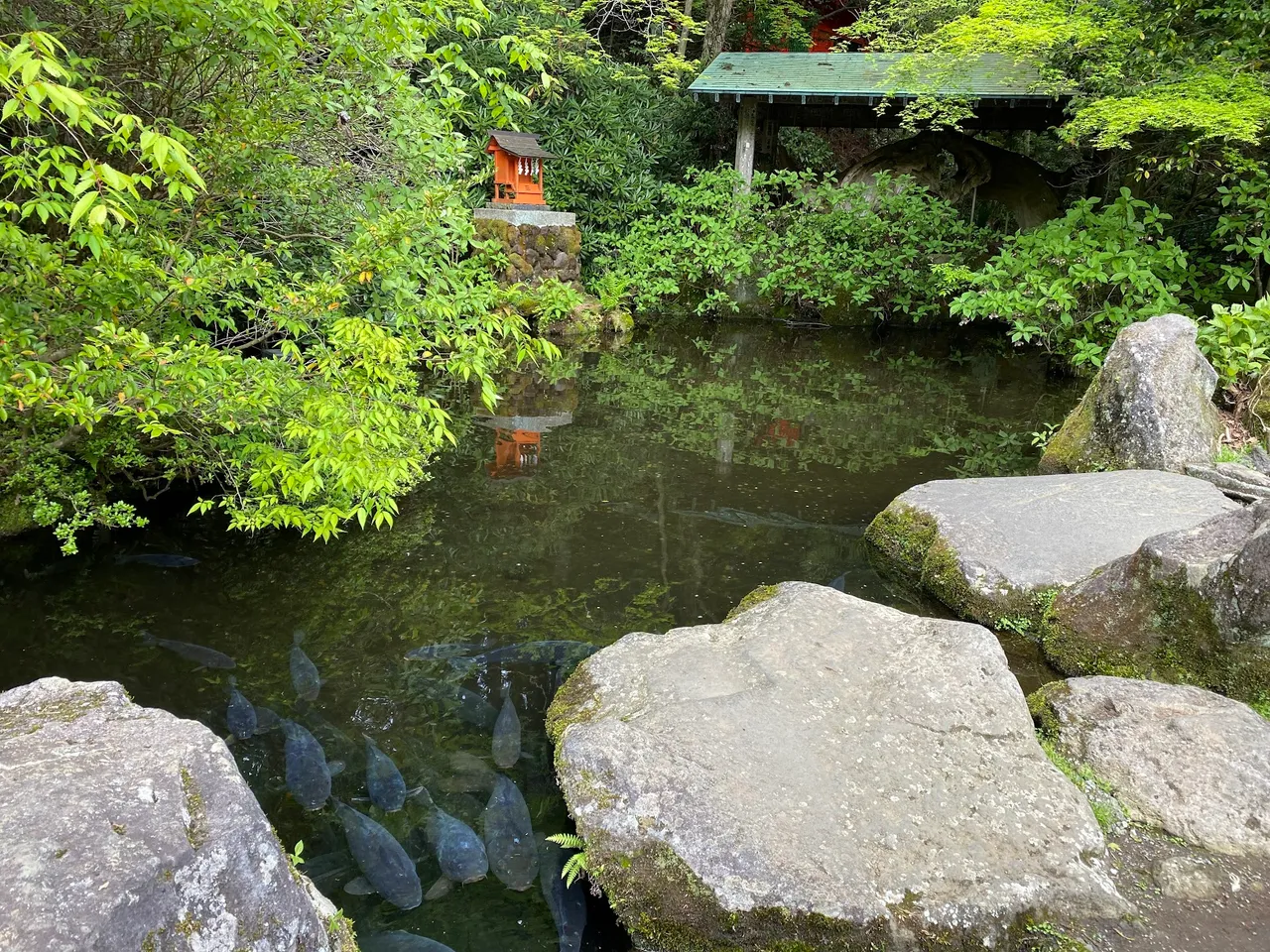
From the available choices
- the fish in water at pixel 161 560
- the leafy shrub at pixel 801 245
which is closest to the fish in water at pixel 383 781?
Answer: the fish in water at pixel 161 560

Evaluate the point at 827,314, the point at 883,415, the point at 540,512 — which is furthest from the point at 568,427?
the point at 827,314

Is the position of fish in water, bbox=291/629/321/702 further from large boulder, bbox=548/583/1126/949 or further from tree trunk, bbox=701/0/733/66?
tree trunk, bbox=701/0/733/66

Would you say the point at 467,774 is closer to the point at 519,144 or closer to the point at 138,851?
the point at 138,851

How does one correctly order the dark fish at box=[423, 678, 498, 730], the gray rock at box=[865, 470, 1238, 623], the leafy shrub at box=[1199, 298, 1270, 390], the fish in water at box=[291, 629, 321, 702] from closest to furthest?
1. the dark fish at box=[423, 678, 498, 730]
2. the fish in water at box=[291, 629, 321, 702]
3. the gray rock at box=[865, 470, 1238, 623]
4. the leafy shrub at box=[1199, 298, 1270, 390]

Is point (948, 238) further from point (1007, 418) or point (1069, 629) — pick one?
point (1069, 629)

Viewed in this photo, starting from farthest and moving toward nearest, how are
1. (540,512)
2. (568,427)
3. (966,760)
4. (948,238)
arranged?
(948,238), (568,427), (540,512), (966,760)

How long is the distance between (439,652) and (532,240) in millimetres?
10992

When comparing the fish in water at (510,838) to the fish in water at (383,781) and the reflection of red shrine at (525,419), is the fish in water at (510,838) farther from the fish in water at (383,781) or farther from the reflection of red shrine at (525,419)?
the reflection of red shrine at (525,419)

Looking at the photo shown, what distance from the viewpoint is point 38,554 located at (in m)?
5.04

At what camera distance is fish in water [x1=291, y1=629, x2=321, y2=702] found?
3889 millimetres

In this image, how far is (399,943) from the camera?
2.59m

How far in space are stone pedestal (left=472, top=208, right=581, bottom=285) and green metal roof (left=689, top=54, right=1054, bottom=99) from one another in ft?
12.0

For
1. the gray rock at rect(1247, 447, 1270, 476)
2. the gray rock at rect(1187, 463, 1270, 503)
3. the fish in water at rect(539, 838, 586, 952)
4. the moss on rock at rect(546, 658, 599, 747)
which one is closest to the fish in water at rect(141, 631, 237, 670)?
the moss on rock at rect(546, 658, 599, 747)

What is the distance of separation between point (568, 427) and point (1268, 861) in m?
6.50
